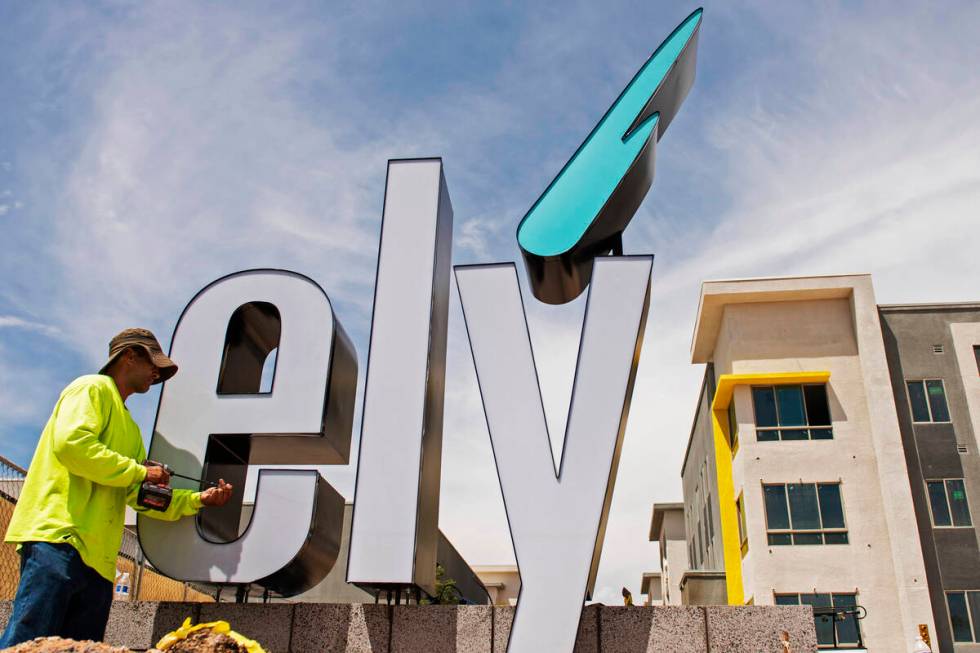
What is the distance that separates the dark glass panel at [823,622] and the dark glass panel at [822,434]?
5.25 meters

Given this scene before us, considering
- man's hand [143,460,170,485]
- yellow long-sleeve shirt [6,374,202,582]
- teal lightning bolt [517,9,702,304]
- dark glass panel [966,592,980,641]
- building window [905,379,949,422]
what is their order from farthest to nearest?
building window [905,379,949,422], dark glass panel [966,592,980,641], teal lightning bolt [517,9,702,304], man's hand [143,460,170,485], yellow long-sleeve shirt [6,374,202,582]

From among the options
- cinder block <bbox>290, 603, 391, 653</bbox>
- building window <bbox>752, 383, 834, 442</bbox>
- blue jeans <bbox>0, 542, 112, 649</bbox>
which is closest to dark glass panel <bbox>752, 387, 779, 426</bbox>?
building window <bbox>752, 383, 834, 442</bbox>

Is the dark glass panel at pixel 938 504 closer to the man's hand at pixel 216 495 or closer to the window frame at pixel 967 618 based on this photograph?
the window frame at pixel 967 618

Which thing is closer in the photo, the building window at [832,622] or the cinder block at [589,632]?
the cinder block at [589,632]

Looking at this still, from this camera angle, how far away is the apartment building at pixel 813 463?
84.1 feet

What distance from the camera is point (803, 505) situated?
27.1 metres

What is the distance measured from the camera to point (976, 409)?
90.9 feet

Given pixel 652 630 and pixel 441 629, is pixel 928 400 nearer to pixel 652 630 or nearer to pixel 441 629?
pixel 652 630

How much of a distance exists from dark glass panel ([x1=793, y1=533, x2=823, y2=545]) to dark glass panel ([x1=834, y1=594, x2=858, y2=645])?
172 cm

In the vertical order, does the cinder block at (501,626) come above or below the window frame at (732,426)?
Result: below

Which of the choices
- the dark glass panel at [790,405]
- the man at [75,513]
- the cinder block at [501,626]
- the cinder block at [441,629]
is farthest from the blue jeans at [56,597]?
the dark glass panel at [790,405]

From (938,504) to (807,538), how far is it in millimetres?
4581

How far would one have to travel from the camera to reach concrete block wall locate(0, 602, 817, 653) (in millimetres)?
5930

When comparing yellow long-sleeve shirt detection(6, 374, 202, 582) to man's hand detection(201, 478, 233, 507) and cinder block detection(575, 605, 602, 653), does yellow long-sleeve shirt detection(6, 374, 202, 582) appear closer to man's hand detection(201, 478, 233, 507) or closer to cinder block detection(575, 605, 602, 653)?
man's hand detection(201, 478, 233, 507)
